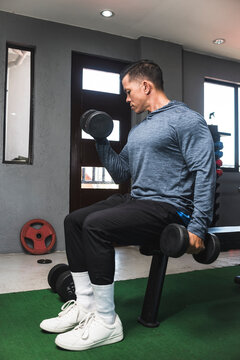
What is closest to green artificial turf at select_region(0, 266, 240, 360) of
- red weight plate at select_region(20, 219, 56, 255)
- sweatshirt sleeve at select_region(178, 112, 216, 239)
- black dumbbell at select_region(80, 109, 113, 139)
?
sweatshirt sleeve at select_region(178, 112, 216, 239)

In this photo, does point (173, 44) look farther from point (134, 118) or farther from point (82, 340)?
point (82, 340)

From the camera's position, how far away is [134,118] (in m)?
4.34

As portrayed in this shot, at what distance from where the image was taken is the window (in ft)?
16.4

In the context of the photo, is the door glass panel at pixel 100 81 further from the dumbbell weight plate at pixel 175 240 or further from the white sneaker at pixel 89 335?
the white sneaker at pixel 89 335

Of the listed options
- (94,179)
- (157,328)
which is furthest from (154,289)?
(94,179)

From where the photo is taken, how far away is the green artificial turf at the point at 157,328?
4.53 ft

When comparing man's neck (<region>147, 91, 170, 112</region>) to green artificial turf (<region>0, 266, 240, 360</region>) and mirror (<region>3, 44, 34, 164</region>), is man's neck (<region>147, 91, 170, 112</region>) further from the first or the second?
mirror (<region>3, 44, 34, 164</region>)

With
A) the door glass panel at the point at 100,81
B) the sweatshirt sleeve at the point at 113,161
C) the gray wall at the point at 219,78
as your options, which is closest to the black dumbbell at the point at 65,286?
the sweatshirt sleeve at the point at 113,161

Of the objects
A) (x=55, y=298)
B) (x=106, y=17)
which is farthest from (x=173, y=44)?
(x=55, y=298)

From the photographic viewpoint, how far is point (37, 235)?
3.73 meters

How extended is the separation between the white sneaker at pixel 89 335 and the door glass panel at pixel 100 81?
10.7ft

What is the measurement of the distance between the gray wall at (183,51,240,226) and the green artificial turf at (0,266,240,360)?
248 cm

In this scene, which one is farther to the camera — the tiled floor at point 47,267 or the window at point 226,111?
the window at point 226,111

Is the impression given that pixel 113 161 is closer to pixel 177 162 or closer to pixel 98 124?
pixel 98 124
